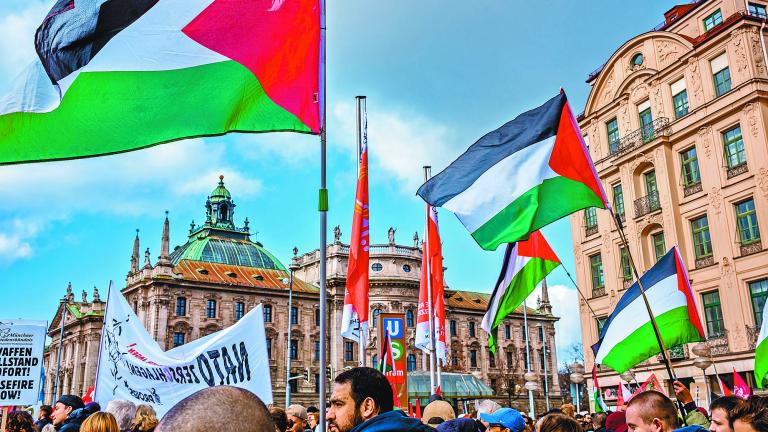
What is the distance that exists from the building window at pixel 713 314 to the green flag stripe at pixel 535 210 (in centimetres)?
2054

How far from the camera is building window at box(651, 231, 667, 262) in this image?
29583mm

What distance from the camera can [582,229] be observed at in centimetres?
3438

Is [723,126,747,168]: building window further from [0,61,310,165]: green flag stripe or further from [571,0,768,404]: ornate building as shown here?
[0,61,310,165]: green flag stripe

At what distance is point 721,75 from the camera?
27.5 meters

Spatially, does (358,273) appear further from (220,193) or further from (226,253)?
(220,193)

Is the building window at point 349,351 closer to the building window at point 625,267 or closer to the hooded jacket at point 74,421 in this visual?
the building window at point 625,267

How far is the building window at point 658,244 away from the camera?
29583 millimetres

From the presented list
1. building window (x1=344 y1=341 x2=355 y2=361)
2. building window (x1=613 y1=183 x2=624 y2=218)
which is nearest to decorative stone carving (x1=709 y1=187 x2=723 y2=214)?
building window (x1=613 y1=183 x2=624 y2=218)

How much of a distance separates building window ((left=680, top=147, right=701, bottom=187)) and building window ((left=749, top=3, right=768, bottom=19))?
6.17 m

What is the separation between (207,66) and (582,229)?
3030cm

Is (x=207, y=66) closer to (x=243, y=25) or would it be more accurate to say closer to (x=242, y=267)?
(x=243, y=25)

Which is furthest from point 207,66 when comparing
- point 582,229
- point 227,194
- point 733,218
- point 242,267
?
point 227,194

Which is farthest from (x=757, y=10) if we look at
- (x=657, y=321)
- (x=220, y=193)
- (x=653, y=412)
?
(x=220, y=193)

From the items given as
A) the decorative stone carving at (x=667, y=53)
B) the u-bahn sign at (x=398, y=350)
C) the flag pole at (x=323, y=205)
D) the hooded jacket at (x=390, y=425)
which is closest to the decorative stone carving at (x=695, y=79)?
the decorative stone carving at (x=667, y=53)
